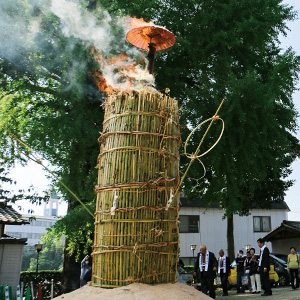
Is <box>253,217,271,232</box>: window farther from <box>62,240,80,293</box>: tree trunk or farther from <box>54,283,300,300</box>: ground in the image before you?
<box>54,283,300,300</box>: ground

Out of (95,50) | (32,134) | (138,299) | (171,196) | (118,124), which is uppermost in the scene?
(95,50)

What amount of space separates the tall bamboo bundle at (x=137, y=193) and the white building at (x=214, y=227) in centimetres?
3040

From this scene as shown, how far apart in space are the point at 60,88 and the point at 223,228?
27.3 m

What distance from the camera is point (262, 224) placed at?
121 ft

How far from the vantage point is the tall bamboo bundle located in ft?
12.2

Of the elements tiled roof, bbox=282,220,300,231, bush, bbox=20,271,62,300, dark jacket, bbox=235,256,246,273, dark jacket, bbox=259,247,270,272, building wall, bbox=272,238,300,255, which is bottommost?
bush, bbox=20,271,62,300

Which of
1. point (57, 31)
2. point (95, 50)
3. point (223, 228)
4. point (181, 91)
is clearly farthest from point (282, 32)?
point (223, 228)

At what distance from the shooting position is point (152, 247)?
3.75 meters

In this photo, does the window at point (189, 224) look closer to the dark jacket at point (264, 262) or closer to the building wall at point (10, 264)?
the building wall at point (10, 264)

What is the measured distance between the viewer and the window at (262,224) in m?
36.8

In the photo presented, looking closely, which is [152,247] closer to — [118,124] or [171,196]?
[171,196]

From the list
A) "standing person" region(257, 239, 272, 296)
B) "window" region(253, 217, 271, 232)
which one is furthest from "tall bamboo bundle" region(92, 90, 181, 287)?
"window" region(253, 217, 271, 232)

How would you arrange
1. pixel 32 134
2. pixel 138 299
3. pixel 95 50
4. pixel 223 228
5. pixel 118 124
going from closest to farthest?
pixel 138 299
pixel 118 124
pixel 95 50
pixel 32 134
pixel 223 228

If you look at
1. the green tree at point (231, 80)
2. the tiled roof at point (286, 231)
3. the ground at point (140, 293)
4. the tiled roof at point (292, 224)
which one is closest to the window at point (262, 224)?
the tiled roof at point (286, 231)
